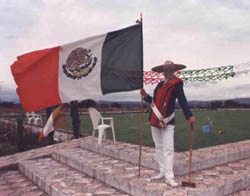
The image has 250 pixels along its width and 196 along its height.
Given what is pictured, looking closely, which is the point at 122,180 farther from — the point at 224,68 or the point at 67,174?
the point at 224,68

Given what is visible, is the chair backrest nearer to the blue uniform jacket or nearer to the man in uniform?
the man in uniform

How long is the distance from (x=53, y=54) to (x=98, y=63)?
2.78 ft

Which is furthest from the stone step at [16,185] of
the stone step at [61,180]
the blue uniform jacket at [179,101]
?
the blue uniform jacket at [179,101]

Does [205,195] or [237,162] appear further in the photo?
[237,162]

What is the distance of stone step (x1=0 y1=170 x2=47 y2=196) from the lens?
5.44 m

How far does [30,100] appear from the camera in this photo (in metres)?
4.77

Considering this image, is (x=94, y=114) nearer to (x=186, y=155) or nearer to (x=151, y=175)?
(x=186, y=155)

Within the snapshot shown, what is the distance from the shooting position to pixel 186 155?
5.99 m

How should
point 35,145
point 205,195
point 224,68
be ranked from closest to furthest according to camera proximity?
point 205,195, point 224,68, point 35,145

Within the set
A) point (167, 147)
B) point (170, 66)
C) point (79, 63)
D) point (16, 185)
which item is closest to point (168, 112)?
point (167, 147)

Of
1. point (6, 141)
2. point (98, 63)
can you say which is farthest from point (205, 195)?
point (6, 141)

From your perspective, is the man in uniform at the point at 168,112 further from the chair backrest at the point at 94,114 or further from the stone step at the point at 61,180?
the chair backrest at the point at 94,114

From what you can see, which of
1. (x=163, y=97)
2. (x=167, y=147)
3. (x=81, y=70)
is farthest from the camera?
(x=81, y=70)

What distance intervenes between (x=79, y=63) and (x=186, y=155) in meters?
3.14
